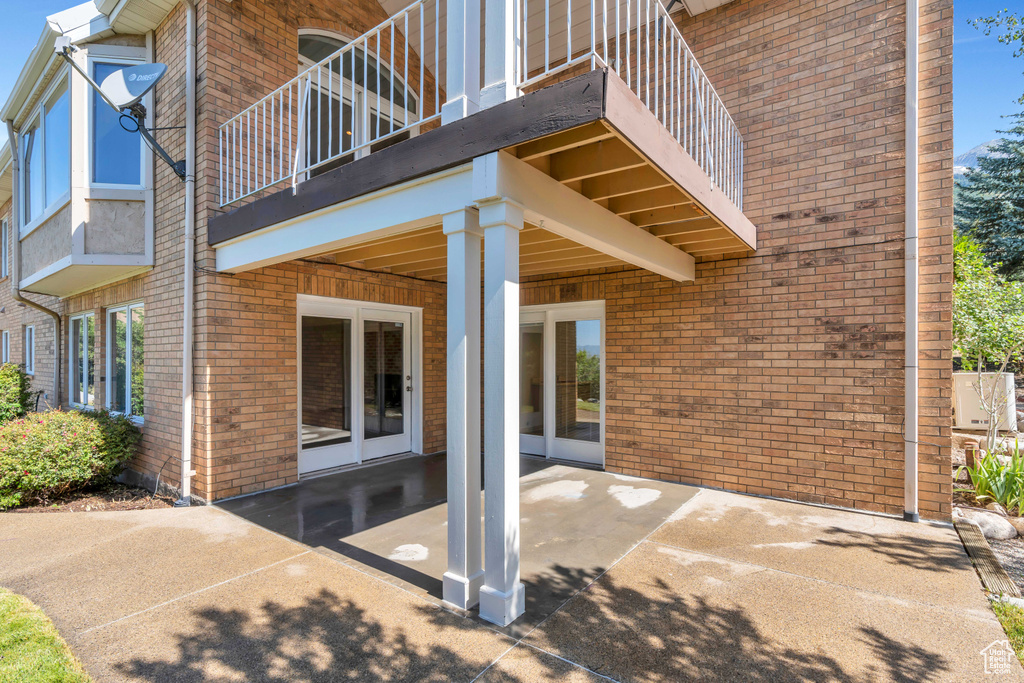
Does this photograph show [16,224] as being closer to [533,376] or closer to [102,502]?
[102,502]

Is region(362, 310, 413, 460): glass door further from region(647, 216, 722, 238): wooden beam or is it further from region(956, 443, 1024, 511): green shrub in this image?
region(956, 443, 1024, 511): green shrub

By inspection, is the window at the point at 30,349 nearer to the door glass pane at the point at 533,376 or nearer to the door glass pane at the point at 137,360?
the door glass pane at the point at 137,360

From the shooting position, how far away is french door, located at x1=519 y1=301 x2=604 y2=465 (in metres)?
6.73

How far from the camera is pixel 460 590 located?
300cm

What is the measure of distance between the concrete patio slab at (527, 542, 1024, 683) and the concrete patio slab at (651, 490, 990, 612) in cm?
17

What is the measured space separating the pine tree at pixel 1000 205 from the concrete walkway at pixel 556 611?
55.2 ft

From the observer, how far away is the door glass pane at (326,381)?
6.05 meters

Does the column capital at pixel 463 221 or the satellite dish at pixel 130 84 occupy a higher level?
the satellite dish at pixel 130 84

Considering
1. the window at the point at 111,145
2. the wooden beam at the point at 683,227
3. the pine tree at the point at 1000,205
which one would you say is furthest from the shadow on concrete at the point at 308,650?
the pine tree at the point at 1000,205

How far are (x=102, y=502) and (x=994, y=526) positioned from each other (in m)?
8.58

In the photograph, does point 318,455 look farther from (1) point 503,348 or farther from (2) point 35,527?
(1) point 503,348

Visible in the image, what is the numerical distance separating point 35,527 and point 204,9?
521cm

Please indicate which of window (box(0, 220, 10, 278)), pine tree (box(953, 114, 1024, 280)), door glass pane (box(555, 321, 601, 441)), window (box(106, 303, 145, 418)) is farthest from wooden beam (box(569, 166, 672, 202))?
pine tree (box(953, 114, 1024, 280))

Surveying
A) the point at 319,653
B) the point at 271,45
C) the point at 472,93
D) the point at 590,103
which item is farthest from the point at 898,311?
the point at 271,45
